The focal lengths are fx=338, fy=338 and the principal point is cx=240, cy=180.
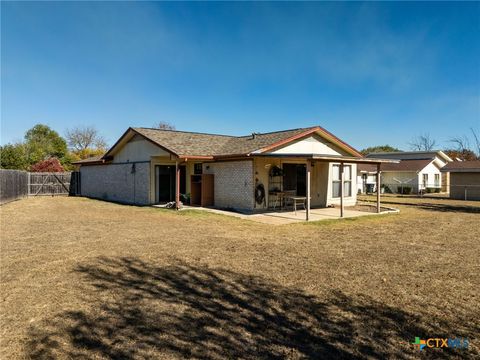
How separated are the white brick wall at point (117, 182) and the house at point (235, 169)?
2.4 inches

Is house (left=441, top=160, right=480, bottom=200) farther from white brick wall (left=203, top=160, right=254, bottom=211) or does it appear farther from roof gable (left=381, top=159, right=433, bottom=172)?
white brick wall (left=203, top=160, right=254, bottom=211)

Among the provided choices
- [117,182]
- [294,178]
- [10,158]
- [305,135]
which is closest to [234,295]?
[294,178]

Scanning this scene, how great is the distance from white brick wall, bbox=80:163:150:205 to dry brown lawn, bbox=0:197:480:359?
10.4 metres

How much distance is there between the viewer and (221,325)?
3945 mm

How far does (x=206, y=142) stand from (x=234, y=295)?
16.3 meters

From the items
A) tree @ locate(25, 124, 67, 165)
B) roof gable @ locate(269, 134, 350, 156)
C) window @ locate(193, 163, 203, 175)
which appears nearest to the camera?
roof gable @ locate(269, 134, 350, 156)

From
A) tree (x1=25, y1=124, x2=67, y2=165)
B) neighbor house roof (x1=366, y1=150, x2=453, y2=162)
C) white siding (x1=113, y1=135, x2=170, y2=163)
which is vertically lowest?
white siding (x1=113, y1=135, x2=170, y2=163)

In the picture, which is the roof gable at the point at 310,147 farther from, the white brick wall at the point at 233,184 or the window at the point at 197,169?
the window at the point at 197,169

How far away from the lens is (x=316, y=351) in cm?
342

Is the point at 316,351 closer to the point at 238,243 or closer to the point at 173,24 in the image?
the point at 238,243

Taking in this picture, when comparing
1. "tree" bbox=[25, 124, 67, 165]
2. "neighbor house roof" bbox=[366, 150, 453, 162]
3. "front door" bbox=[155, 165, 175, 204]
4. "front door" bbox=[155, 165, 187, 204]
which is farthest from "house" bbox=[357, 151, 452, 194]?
"tree" bbox=[25, 124, 67, 165]

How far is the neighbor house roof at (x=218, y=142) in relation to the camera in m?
16.4

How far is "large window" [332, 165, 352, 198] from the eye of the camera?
19047 mm

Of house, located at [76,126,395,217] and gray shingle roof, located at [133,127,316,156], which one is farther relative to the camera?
gray shingle roof, located at [133,127,316,156]
